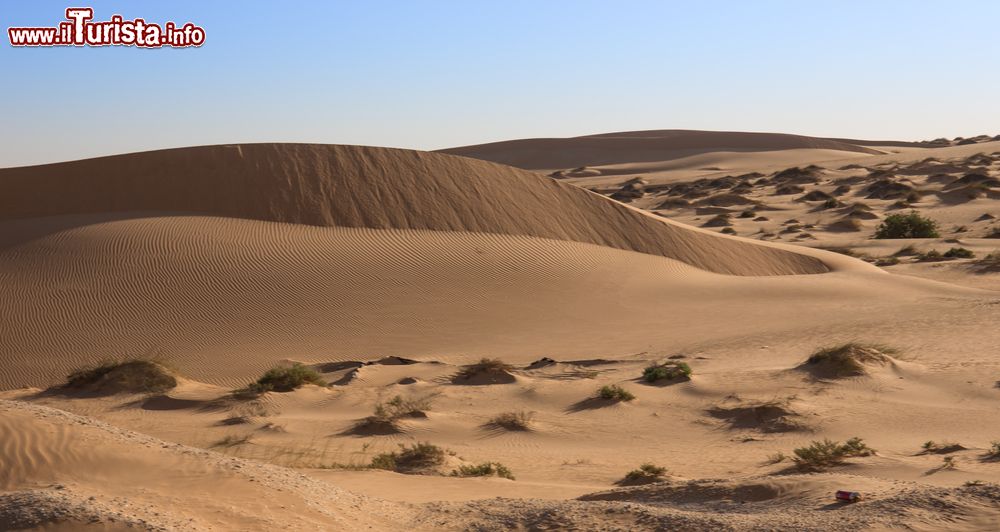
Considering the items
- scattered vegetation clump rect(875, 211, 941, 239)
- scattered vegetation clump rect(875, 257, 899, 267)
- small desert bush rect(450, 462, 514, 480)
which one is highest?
scattered vegetation clump rect(875, 211, 941, 239)

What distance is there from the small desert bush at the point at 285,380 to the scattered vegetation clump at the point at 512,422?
9.92ft

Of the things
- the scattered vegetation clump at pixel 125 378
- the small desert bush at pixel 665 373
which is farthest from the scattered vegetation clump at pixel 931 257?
the scattered vegetation clump at pixel 125 378

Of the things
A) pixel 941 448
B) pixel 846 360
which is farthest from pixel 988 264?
pixel 941 448

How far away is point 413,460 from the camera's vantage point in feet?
31.9

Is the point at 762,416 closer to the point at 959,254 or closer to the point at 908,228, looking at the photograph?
the point at 959,254

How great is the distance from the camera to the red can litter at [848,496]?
22.6ft

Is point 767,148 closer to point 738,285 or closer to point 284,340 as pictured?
point 738,285

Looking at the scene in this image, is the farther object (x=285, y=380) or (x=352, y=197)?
(x=352, y=197)

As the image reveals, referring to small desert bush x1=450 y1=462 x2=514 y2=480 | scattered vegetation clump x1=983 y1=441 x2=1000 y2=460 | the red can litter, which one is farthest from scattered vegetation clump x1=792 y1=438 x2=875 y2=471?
small desert bush x1=450 y1=462 x2=514 y2=480

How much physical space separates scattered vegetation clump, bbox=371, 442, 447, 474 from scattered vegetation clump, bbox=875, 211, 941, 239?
24392 mm

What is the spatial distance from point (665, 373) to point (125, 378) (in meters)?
7.16

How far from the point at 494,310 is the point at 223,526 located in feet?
39.6

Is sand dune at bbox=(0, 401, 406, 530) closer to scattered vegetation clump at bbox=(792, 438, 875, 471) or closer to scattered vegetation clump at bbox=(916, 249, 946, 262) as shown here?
scattered vegetation clump at bbox=(792, 438, 875, 471)

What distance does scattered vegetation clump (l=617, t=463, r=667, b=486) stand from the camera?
8.95 m
